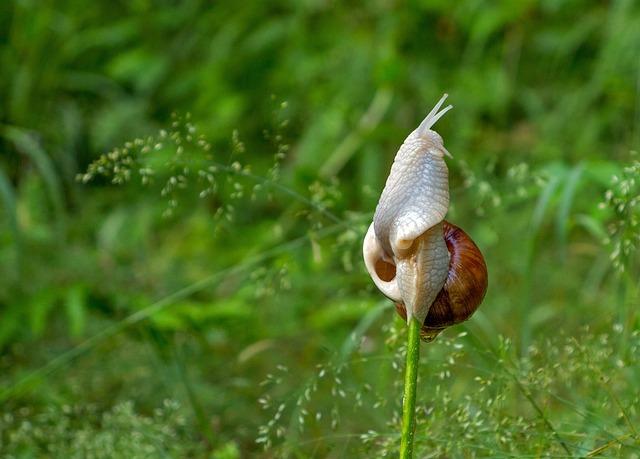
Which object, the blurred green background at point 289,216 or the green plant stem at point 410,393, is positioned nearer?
the green plant stem at point 410,393

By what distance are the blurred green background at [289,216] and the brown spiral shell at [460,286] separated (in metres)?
0.21

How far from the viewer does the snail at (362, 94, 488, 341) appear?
1077 mm

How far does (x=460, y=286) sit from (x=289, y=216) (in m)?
1.93

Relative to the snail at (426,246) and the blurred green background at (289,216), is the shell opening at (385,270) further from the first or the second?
the blurred green background at (289,216)

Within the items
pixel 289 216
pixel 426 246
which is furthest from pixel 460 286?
pixel 289 216

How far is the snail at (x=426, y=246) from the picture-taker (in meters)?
1.08

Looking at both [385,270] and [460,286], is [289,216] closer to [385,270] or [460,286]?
[385,270]

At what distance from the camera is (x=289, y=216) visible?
9.79 feet

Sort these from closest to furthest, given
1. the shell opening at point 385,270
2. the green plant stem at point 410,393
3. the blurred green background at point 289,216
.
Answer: the green plant stem at point 410,393
the shell opening at point 385,270
the blurred green background at point 289,216

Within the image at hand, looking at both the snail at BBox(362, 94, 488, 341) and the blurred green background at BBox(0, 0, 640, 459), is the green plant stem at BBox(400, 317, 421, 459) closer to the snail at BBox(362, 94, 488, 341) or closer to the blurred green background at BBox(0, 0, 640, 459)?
the snail at BBox(362, 94, 488, 341)

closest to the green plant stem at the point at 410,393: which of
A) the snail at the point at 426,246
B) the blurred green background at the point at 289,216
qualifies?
the snail at the point at 426,246

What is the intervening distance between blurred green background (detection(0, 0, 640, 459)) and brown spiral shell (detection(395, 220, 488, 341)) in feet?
0.70

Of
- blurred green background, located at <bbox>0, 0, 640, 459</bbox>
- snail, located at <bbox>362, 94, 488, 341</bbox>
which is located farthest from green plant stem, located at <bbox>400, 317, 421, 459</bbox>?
blurred green background, located at <bbox>0, 0, 640, 459</bbox>

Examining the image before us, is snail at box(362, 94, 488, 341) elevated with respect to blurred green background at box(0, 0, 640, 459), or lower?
elevated
